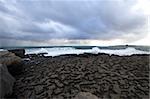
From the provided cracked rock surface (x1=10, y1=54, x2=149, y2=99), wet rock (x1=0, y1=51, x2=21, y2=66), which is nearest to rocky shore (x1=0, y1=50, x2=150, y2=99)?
cracked rock surface (x1=10, y1=54, x2=149, y2=99)

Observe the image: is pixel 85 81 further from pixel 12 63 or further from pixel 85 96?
pixel 12 63

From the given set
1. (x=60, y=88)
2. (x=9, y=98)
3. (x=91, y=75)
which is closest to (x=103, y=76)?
(x=91, y=75)

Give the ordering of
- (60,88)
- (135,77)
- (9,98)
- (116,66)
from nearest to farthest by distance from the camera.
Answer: (9,98), (60,88), (135,77), (116,66)

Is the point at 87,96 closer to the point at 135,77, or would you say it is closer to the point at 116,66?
the point at 135,77

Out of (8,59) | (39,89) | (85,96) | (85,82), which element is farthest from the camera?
(8,59)

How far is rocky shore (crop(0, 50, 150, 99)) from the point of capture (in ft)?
18.4

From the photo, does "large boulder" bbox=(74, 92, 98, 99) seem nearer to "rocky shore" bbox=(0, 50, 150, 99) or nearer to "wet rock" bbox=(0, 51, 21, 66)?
"rocky shore" bbox=(0, 50, 150, 99)

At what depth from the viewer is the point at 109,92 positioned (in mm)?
5711

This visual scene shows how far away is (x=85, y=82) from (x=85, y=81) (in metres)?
0.10

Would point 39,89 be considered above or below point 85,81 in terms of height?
below

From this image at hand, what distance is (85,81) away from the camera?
6508 mm

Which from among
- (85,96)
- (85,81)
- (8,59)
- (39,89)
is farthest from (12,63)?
(85,96)

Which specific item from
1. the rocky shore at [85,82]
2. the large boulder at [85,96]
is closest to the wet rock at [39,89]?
the rocky shore at [85,82]

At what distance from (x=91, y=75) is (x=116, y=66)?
73.8 inches
